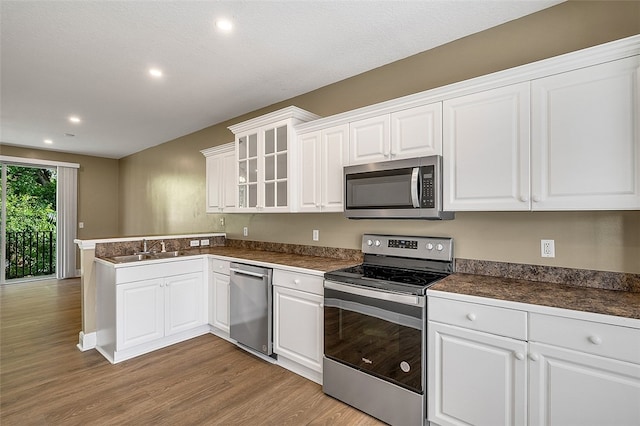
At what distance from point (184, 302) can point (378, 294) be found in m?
2.27

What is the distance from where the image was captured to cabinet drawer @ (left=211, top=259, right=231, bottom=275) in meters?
3.29

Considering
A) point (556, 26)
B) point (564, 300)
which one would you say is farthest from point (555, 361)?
point (556, 26)

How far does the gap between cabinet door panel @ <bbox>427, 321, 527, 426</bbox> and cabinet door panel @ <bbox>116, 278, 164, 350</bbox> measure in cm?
259

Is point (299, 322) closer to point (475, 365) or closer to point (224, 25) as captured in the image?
point (475, 365)

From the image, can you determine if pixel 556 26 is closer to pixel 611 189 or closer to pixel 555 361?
pixel 611 189

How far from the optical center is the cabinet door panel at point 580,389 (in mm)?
1354

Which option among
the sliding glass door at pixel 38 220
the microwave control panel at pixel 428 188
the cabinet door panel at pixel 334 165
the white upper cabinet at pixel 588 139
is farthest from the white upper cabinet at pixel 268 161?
the sliding glass door at pixel 38 220

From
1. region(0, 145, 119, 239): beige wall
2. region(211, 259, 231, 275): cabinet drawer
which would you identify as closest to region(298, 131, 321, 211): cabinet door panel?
region(211, 259, 231, 275): cabinet drawer

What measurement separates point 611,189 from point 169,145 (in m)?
6.08

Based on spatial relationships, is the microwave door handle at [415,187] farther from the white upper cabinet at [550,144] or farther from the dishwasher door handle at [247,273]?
the dishwasher door handle at [247,273]

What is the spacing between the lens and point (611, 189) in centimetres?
160

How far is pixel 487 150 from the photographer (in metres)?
1.98

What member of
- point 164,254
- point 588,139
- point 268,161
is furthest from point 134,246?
point 588,139

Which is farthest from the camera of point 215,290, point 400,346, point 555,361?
point 215,290
